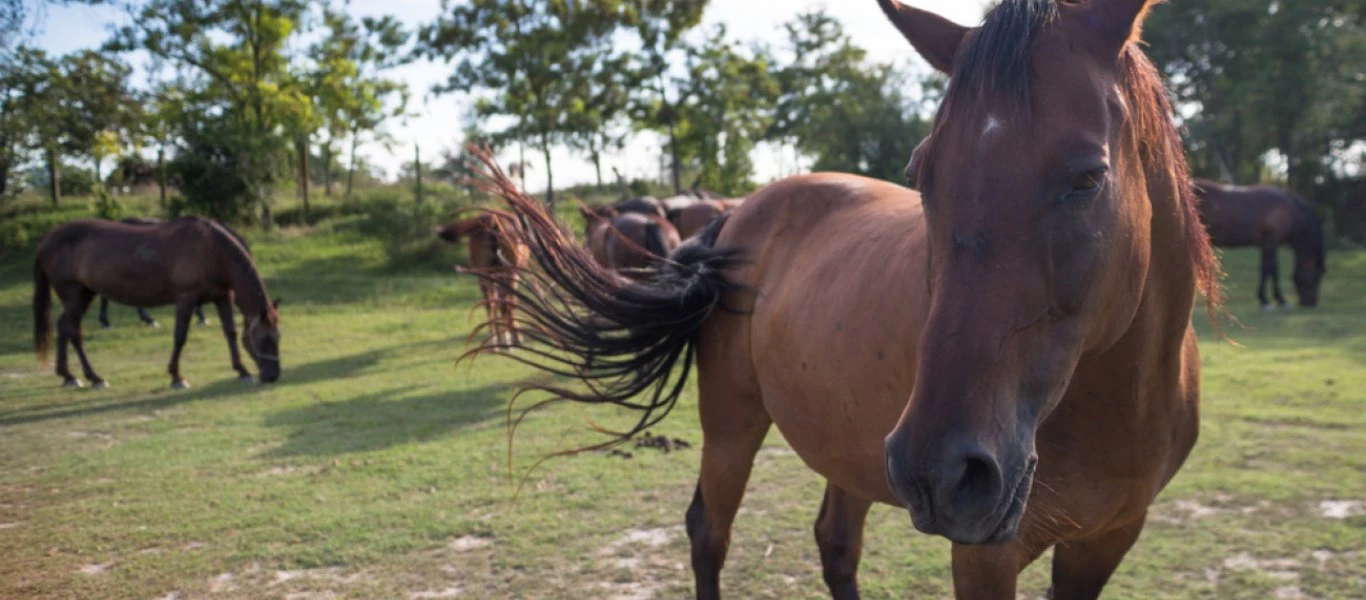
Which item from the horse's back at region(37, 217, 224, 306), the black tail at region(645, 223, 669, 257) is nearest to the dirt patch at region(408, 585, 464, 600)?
the black tail at region(645, 223, 669, 257)

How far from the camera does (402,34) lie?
1056 inches

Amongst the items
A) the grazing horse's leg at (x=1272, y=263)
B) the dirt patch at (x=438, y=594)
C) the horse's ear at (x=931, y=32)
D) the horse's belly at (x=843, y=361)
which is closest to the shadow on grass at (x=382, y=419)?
the dirt patch at (x=438, y=594)

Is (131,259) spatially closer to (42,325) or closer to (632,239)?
(42,325)

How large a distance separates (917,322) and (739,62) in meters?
25.3

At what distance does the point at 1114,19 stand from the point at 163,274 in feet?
33.4

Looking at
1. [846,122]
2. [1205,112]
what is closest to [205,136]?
[846,122]

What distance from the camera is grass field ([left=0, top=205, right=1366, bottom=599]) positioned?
363cm

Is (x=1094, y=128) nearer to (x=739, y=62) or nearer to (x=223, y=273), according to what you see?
(x=223, y=273)

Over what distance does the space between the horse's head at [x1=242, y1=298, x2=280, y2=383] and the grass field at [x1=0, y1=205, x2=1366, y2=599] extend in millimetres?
273

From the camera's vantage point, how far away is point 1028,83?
4.77 feet

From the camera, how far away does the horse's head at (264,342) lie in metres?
9.00

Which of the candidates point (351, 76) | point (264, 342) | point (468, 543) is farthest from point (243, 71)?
point (468, 543)

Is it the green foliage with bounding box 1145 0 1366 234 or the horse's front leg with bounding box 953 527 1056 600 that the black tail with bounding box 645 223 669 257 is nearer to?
the horse's front leg with bounding box 953 527 1056 600

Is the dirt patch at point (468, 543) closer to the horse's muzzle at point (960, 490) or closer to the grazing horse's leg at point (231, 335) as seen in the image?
the horse's muzzle at point (960, 490)
